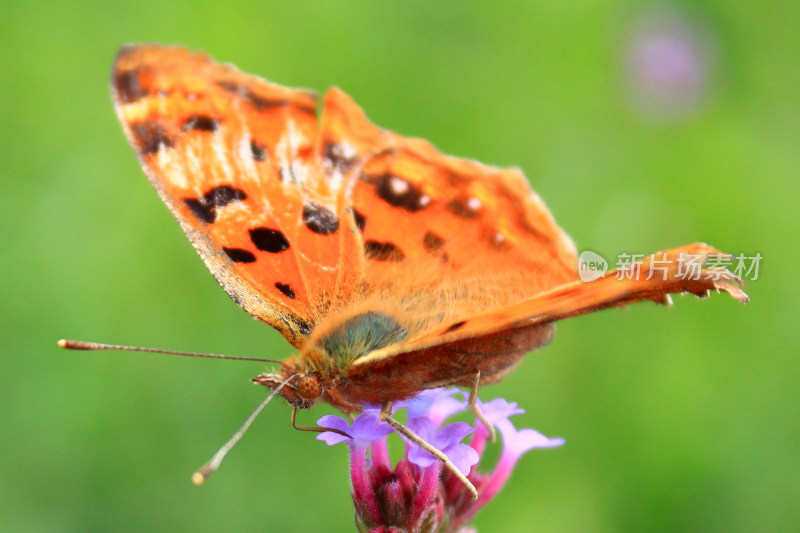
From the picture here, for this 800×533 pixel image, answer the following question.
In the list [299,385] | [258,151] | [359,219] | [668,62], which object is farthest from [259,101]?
[668,62]

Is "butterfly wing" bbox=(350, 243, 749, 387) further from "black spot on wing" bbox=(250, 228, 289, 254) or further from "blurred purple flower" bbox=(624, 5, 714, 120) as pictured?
"blurred purple flower" bbox=(624, 5, 714, 120)

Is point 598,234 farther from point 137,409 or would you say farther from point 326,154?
point 137,409

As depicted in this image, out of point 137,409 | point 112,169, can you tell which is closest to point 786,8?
point 112,169

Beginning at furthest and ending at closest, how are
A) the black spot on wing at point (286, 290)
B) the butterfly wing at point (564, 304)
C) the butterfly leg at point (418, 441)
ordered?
the black spot on wing at point (286, 290) < the butterfly leg at point (418, 441) < the butterfly wing at point (564, 304)

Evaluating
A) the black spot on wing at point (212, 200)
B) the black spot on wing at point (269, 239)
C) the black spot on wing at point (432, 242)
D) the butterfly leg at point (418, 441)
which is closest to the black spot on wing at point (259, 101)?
the black spot on wing at point (212, 200)

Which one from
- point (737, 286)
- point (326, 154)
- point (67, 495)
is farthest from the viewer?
point (67, 495)

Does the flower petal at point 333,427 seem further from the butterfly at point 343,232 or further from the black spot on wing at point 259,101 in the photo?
the black spot on wing at point 259,101

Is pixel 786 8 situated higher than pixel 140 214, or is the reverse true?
pixel 786 8
